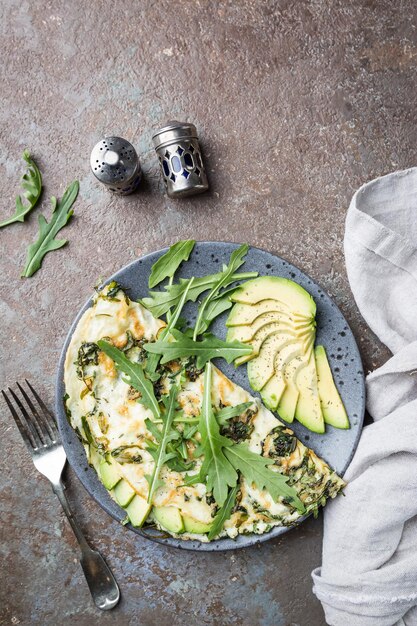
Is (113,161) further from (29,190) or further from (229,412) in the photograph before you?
(229,412)

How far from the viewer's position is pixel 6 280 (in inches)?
136

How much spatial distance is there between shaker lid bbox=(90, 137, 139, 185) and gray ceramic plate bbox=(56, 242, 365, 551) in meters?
0.46

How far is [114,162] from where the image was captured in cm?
317

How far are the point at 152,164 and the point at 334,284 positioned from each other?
124cm

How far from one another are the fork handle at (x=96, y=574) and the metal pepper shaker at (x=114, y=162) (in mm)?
1687

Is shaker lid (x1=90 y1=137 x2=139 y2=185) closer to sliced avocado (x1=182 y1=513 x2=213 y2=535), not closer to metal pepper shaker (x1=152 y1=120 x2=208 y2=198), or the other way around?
metal pepper shaker (x1=152 y1=120 x2=208 y2=198)

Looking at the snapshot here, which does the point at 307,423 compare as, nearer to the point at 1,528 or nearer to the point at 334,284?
the point at 334,284

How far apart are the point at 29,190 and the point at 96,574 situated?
2201 millimetres

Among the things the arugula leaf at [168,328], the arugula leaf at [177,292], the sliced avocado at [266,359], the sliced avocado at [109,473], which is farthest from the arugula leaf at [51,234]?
the sliced avocado at [266,359]

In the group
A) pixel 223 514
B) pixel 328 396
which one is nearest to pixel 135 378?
pixel 223 514

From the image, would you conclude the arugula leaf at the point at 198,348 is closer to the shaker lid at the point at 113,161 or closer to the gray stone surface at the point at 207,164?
the gray stone surface at the point at 207,164

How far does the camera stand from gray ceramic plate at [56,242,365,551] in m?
3.11

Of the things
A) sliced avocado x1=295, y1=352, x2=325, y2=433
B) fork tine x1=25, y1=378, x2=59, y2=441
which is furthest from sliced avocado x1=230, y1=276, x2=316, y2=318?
fork tine x1=25, y1=378, x2=59, y2=441

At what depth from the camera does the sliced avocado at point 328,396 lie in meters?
3.09
